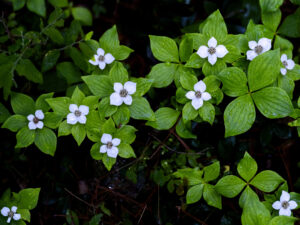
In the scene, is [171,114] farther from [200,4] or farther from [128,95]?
[200,4]

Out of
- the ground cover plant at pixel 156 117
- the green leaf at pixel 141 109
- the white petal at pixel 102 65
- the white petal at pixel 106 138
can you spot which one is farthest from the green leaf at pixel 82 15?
the white petal at pixel 106 138

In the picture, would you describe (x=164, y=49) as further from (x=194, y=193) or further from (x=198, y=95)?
(x=194, y=193)

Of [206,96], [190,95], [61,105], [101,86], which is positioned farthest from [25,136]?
[206,96]

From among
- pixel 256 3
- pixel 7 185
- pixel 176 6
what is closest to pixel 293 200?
pixel 256 3

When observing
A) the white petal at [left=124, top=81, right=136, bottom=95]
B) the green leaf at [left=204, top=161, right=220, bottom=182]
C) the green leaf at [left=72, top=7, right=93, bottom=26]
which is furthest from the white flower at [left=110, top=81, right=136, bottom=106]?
the green leaf at [left=72, top=7, right=93, bottom=26]

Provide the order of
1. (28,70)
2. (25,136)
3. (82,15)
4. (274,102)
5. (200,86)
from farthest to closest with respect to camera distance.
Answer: (82,15) → (28,70) → (25,136) → (200,86) → (274,102)

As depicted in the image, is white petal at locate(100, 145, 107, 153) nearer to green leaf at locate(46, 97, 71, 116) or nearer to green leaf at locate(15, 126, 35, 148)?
green leaf at locate(46, 97, 71, 116)
